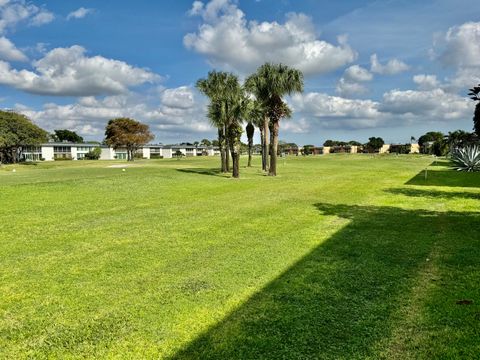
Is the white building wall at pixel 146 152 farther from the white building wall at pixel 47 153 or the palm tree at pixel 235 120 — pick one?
the palm tree at pixel 235 120

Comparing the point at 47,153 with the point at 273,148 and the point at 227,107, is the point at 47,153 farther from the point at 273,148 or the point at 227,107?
the point at 273,148

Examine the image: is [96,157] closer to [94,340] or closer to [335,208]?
[335,208]

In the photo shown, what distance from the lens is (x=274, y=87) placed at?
36.2m

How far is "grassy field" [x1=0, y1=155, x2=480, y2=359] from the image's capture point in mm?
5023

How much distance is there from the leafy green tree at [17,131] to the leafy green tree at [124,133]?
16684 millimetres

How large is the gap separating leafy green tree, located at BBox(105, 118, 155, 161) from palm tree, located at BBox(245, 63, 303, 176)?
2497 inches

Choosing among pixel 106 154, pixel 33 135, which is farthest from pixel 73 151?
pixel 33 135

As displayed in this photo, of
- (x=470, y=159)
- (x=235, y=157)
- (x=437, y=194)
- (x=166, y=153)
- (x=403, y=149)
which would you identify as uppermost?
(x=166, y=153)

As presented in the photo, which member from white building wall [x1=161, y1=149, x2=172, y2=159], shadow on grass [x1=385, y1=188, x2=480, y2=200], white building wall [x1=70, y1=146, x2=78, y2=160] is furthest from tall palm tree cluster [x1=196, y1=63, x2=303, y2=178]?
white building wall [x1=161, y1=149, x2=172, y2=159]

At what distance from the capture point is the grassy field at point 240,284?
502 cm

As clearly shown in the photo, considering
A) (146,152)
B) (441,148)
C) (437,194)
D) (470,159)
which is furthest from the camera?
(146,152)

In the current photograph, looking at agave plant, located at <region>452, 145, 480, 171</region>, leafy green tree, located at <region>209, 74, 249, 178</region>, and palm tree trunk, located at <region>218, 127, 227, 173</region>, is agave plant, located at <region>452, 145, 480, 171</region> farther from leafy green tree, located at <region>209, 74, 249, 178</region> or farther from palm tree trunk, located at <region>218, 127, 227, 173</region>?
palm tree trunk, located at <region>218, 127, 227, 173</region>

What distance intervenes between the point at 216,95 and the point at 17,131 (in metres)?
53.9

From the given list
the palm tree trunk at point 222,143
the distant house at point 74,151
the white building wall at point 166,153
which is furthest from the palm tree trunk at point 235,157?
the white building wall at point 166,153
